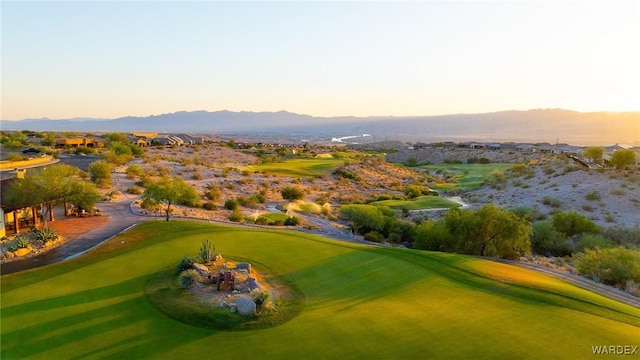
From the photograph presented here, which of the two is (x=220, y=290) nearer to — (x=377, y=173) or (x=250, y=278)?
(x=250, y=278)

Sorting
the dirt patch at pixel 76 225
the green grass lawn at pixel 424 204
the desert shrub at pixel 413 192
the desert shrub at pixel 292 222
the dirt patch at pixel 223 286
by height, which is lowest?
the desert shrub at pixel 413 192

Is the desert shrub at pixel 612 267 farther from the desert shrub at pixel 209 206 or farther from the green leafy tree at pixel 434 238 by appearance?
the desert shrub at pixel 209 206

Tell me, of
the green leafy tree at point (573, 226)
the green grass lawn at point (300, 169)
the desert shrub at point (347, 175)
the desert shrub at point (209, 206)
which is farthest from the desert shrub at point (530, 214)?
the green grass lawn at point (300, 169)

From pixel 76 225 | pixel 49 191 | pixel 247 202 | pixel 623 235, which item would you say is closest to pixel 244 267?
pixel 76 225

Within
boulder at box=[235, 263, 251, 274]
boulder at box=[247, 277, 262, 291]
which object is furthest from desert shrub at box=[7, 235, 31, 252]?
boulder at box=[247, 277, 262, 291]

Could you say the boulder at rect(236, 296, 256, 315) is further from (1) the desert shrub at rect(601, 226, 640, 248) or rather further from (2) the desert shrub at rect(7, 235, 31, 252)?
(1) the desert shrub at rect(601, 226, 640, 248)

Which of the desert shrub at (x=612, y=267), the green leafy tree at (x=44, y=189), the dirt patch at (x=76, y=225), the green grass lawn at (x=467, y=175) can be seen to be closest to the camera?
the desert shrub at (x=612, y=267)
